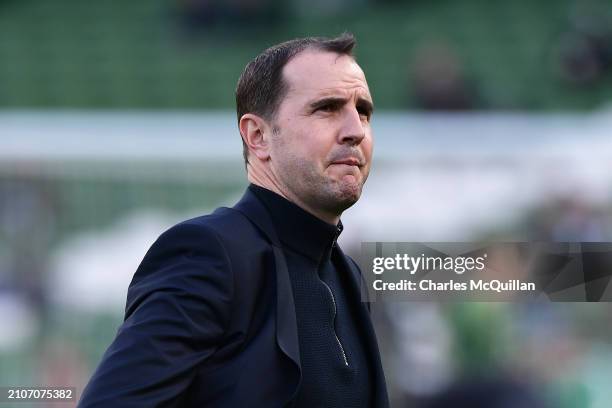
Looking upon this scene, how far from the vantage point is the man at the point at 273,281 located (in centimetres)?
159

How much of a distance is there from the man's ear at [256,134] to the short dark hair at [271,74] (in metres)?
0.01

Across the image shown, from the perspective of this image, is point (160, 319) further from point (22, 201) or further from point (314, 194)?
point (22, 201)

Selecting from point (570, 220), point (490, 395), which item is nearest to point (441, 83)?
point (570, 220)

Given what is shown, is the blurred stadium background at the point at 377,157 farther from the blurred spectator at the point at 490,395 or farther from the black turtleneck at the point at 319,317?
the black turtleneck at the point at 319,317

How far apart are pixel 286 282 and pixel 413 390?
185cm

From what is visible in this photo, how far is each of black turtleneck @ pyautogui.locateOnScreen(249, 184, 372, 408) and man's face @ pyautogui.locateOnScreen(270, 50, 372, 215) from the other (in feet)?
0.13

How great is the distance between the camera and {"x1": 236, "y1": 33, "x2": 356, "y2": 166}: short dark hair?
6.22 feet

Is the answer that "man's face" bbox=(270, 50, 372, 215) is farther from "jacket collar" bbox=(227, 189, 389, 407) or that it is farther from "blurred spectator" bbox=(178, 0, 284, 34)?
"blurred spectator" bbox=(178, 0, 284, 34)

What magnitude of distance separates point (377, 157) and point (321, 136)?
4.35 meters

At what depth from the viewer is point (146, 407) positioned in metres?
1.55

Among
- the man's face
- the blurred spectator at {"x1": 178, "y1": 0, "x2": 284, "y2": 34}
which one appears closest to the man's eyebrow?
the man's face

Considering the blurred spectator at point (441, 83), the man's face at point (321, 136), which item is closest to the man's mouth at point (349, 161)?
the man's face at point (321, 136)

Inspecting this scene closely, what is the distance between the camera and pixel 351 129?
186 centimetres

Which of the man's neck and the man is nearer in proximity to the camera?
the man
